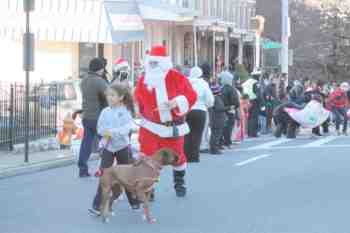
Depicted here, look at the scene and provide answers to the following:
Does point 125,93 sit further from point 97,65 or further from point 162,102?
point 97,65

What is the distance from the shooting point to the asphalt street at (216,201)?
9375mm

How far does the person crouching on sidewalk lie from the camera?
10.1 m

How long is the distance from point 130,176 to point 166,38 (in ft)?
80.6

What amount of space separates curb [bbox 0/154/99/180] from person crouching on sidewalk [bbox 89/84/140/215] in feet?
13.6

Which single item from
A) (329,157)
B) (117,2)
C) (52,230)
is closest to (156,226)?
(52,230)

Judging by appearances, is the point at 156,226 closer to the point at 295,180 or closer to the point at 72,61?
the point at 295,180

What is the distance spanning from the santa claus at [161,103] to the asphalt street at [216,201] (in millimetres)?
828

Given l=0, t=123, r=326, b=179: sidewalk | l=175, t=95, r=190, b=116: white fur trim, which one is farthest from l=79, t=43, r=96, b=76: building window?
l=175, t=95, r=190, b=116: white fur trim

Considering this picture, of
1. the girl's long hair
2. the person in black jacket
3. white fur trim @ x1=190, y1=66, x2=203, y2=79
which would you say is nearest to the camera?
the girl's long hair

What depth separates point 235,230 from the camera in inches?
360

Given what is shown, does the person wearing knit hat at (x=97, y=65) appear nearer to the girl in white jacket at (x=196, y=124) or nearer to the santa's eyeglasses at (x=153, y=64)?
the girl in white jacket at (x=196, y=124)

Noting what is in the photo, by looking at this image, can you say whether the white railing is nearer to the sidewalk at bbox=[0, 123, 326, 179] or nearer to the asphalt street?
the sidewalk at bbox=[0, 123, 326, 179]

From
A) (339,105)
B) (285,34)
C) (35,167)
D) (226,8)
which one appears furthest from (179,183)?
(226,8)

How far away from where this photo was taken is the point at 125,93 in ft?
33.1
